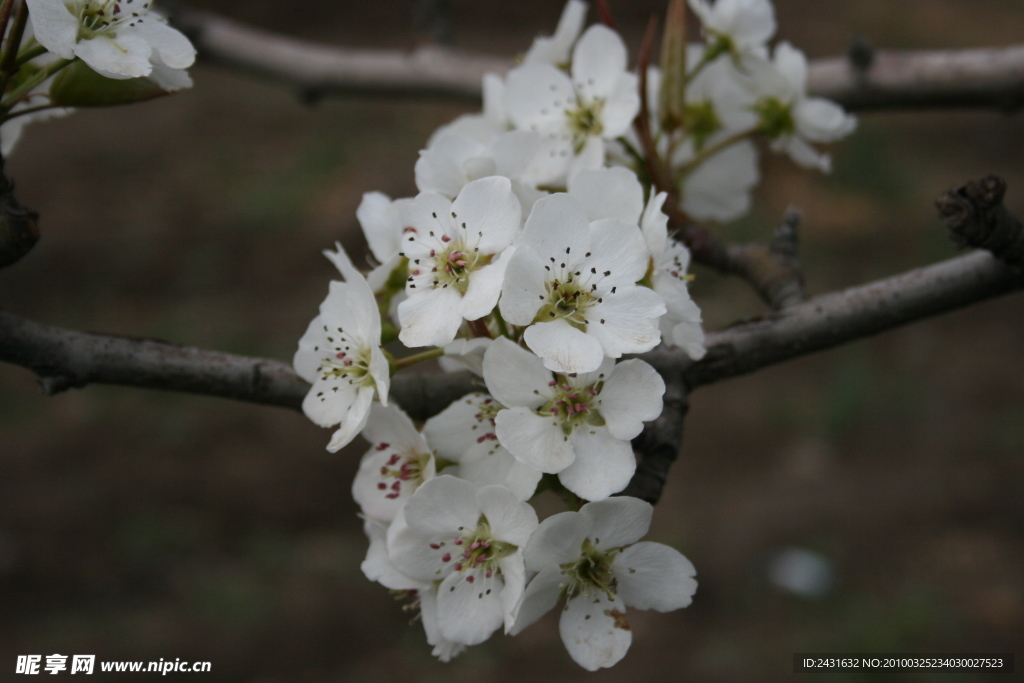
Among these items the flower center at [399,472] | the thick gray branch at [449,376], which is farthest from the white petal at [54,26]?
the flower center at [399,472]

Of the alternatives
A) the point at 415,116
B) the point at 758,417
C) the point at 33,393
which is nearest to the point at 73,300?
the point at 33,393

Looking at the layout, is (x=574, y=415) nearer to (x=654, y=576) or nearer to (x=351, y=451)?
(x=654, y=576)

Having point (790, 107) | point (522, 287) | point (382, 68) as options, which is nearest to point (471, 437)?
point (522, 287)

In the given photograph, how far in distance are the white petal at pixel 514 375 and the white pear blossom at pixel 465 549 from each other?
113 mm

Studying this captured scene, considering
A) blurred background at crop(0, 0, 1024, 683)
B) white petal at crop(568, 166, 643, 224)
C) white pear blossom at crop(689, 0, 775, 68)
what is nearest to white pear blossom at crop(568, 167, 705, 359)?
white petal at crop(568, 166, 643, 224)

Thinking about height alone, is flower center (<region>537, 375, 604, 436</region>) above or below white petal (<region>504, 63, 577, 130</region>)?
below

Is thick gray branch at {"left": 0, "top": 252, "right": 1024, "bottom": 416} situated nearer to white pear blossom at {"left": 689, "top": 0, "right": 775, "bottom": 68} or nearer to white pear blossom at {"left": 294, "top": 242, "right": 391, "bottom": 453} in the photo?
white pear blossom at {"left": 294, "top": 242, "right": 391, "bottom": 453}

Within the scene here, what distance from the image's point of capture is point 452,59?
8.14 ft

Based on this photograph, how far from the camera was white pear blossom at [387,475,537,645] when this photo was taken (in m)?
0.99

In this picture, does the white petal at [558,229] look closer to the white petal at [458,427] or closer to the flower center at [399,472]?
the white petal at [458,427]

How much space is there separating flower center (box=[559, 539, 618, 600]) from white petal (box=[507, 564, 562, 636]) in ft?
0.07

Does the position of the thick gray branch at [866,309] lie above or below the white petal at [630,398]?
above

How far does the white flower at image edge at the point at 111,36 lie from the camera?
1003 mm

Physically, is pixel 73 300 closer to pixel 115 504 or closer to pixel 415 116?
pixel 115 504
